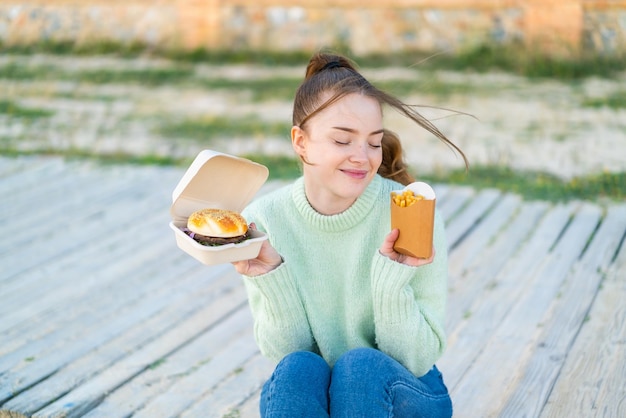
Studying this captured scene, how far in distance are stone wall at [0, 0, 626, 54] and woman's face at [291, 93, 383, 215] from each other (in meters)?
7.23

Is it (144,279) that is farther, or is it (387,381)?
(144,279)

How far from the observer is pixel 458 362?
10.1 feet

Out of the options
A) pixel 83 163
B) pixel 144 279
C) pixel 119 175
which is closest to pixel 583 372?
pixel 144 279

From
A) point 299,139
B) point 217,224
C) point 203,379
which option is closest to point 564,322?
point 203,379

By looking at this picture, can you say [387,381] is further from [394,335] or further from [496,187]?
[496,187]

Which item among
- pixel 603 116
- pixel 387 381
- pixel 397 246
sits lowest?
pixel 603 116

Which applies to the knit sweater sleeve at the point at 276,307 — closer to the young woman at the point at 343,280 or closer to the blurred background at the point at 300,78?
the young woman at the point at 343,280

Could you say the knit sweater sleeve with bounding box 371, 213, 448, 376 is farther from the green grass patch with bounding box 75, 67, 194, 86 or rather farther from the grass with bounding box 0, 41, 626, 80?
the green grass patch with bounding box 75, 67, 194, 86

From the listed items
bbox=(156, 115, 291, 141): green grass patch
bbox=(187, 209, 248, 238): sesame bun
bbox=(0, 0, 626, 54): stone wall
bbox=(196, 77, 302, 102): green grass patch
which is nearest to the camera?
bbox=(187, 209, 248, 238): sesame bun

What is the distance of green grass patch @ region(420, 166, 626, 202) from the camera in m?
4.82

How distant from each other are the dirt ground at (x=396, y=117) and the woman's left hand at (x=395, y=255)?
3398 millimetres

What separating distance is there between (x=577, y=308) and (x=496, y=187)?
168 centimetres

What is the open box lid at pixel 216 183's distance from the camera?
2262 mm

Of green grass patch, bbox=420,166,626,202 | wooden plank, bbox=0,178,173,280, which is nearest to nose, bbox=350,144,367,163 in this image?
wooden plank, bbox=0,178,173,280
